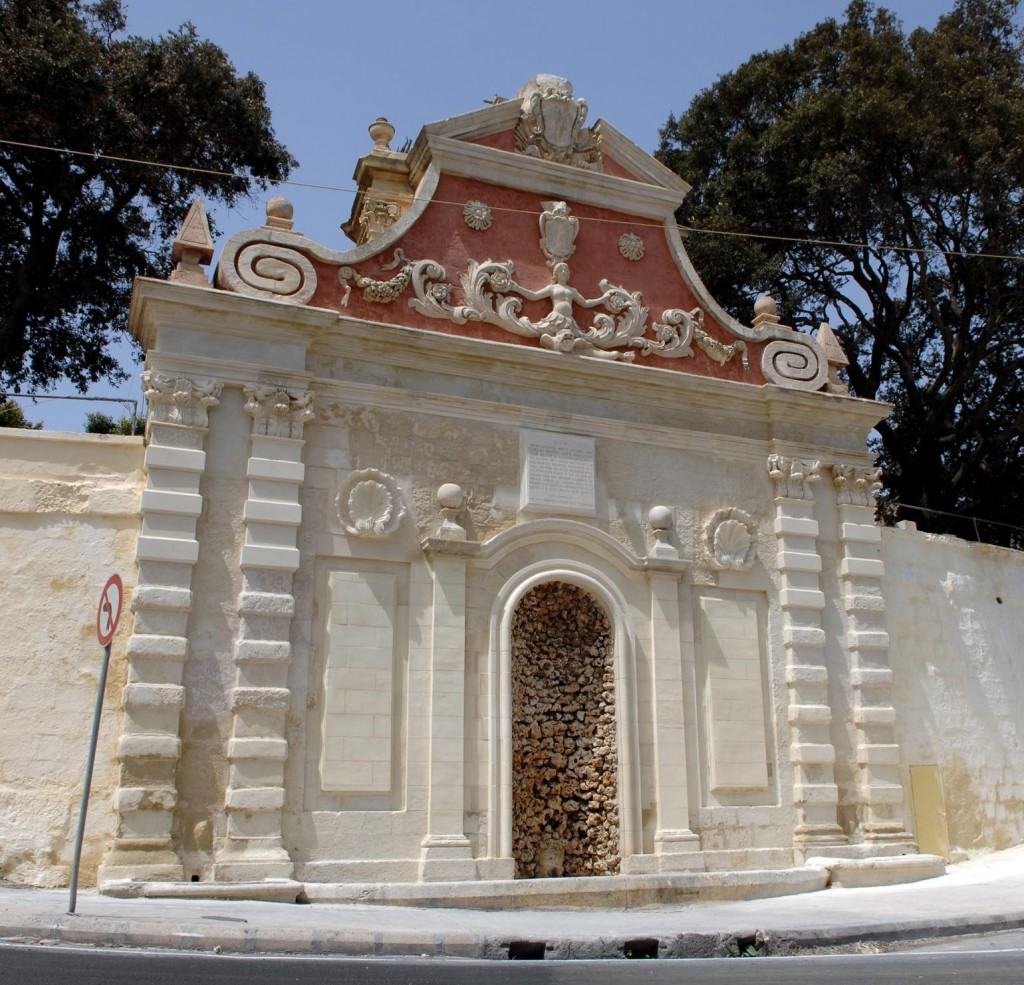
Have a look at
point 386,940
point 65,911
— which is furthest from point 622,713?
point 65,911

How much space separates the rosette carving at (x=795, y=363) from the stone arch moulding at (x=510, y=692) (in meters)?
4.05

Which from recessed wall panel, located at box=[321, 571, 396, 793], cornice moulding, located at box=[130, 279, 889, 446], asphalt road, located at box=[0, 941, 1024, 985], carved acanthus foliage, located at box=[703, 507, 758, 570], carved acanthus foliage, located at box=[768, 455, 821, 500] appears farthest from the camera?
carved acanthus foliage, located at box=[768, 455, 821, 500]

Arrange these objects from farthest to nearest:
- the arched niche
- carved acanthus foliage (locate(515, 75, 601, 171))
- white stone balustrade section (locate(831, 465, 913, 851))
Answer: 1. carved acanthus foliage (locate(515, 75, 601, 171))
2. white stone balustrade section (locate(831, 465, 913, 851))
3. the arched niche

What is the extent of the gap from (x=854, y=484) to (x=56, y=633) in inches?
397

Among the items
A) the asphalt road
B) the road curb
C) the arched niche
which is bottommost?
the asphalt road

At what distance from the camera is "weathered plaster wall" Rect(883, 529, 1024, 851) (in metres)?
A: 15.0

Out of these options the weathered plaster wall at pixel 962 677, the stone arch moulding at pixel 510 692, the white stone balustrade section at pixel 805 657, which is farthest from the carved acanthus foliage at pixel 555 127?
the weathered plaster wall at pixel 962 677

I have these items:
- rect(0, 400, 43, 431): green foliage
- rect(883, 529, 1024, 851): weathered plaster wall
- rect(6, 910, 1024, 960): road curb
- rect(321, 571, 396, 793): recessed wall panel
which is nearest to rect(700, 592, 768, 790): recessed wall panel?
rect(883, 529, 1024, 851): weathered plaster wall

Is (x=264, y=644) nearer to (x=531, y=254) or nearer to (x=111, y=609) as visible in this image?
(x=111, y=609)

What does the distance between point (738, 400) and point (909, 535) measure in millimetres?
3329

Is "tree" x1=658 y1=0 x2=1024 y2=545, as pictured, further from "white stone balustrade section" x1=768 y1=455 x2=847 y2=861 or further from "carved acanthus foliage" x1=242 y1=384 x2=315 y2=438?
"carved acanthus foliage" x1=242 y1=384 x2=315 y2=438

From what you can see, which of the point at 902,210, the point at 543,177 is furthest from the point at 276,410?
the point at 902,210

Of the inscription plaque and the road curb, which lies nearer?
the road curb

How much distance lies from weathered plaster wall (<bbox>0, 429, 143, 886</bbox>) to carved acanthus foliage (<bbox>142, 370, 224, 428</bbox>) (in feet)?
1.64
